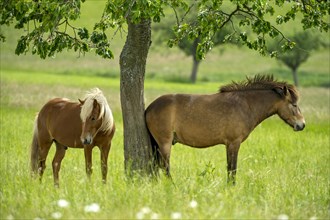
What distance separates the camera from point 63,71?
61.6 metres

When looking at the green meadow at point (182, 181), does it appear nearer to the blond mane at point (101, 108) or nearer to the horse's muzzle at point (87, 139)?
the horse's muzzle at point (87, 139)

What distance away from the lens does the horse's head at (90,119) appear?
439 inches

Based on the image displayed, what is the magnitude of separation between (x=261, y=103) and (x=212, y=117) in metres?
0.91

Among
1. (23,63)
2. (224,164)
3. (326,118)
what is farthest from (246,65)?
(224,164)

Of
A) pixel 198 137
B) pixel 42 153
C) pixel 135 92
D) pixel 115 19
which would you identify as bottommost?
pixel 42 153

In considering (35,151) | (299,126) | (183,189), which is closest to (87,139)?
(35,151)

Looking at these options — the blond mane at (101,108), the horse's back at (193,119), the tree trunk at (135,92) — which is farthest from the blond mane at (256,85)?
the blond mane at (101,108)

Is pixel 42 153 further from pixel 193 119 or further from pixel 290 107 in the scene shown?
pixel 290 107

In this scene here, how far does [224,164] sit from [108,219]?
7.55 m

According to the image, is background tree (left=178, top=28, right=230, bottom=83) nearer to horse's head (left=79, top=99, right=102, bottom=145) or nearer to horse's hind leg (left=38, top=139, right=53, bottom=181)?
horse's hind leg (left=38, top=139, right=53, bottom=181)

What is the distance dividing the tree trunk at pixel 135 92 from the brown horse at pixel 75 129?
0.34m

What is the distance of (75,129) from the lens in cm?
1198

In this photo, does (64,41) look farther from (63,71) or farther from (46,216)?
(63,71)

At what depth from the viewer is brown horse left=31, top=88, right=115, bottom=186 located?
1119cm
